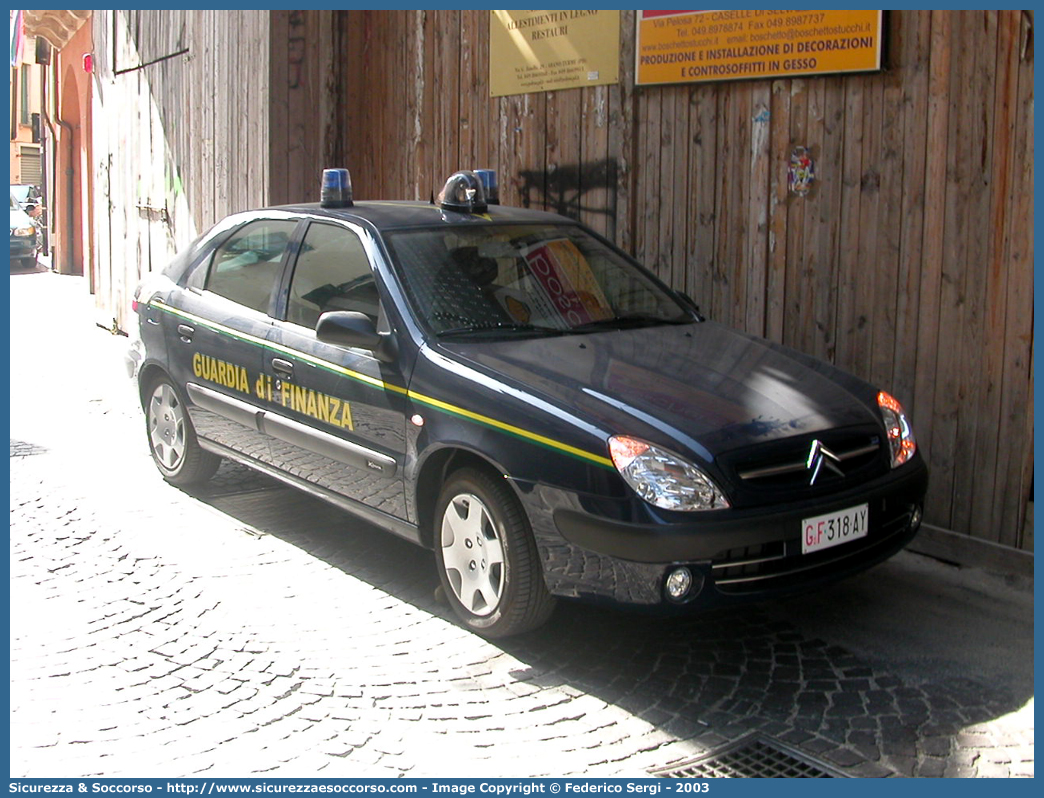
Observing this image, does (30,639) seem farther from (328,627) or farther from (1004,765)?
(1004,765)

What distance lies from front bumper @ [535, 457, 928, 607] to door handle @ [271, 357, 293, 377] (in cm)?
184

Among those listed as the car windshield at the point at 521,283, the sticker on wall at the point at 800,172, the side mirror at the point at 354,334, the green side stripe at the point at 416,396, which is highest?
the sticker on wall at the point at 800,172

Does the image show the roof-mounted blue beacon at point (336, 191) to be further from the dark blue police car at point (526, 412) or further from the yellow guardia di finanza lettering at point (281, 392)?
the yellow guardia di finanza lettering at point (281, 392)

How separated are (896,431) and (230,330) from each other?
3287 millimetres

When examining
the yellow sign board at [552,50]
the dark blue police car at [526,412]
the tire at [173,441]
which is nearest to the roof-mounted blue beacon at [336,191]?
the dark blue police car at [526,412]

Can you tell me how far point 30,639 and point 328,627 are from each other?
116 centimetres

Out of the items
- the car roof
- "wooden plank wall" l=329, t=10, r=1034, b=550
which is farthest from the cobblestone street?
the car roof

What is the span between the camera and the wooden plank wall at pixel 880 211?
581 cm

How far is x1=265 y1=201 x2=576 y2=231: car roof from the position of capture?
5809 millimetres

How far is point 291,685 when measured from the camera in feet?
14.8

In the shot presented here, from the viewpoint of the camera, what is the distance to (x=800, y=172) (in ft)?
22.1

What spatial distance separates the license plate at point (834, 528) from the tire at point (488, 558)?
0.98 metres

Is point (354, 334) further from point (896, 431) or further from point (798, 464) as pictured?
point (896, 431)

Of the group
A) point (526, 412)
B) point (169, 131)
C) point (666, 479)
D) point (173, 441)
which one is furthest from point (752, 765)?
point (169, 131)
